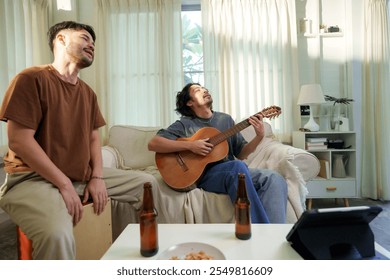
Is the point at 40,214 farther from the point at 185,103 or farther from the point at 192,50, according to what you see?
the point at 192,50

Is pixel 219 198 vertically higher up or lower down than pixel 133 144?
lower down

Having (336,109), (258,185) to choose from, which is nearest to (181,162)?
(258,185)

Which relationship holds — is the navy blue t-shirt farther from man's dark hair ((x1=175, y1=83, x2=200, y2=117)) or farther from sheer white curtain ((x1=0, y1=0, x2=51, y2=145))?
sheer white curtain ((x1=0, y1=0, x2=51, y2=145))

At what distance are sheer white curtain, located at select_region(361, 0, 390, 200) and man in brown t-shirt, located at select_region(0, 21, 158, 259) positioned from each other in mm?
2255

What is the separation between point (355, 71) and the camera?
2.17 meters

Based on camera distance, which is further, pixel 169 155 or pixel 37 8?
pixel 37 8

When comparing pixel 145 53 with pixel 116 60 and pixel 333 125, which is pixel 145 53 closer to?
pixel 116 60

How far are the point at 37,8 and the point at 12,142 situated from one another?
1.10m

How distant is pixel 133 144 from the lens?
6.04 ft

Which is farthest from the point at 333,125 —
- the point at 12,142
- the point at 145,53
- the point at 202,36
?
the point at 12,142

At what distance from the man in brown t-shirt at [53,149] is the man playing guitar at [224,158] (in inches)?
16.3

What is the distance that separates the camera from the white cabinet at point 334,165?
1917 mm

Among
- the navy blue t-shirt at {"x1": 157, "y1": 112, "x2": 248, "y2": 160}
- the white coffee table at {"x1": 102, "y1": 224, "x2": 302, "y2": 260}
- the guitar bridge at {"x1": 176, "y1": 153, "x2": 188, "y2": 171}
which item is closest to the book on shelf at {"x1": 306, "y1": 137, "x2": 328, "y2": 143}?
the navy blue t-shirt at {"x1": 157, "y1": 112, "x2": 248, "y2": 160}

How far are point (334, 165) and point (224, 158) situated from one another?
4.09 ft
